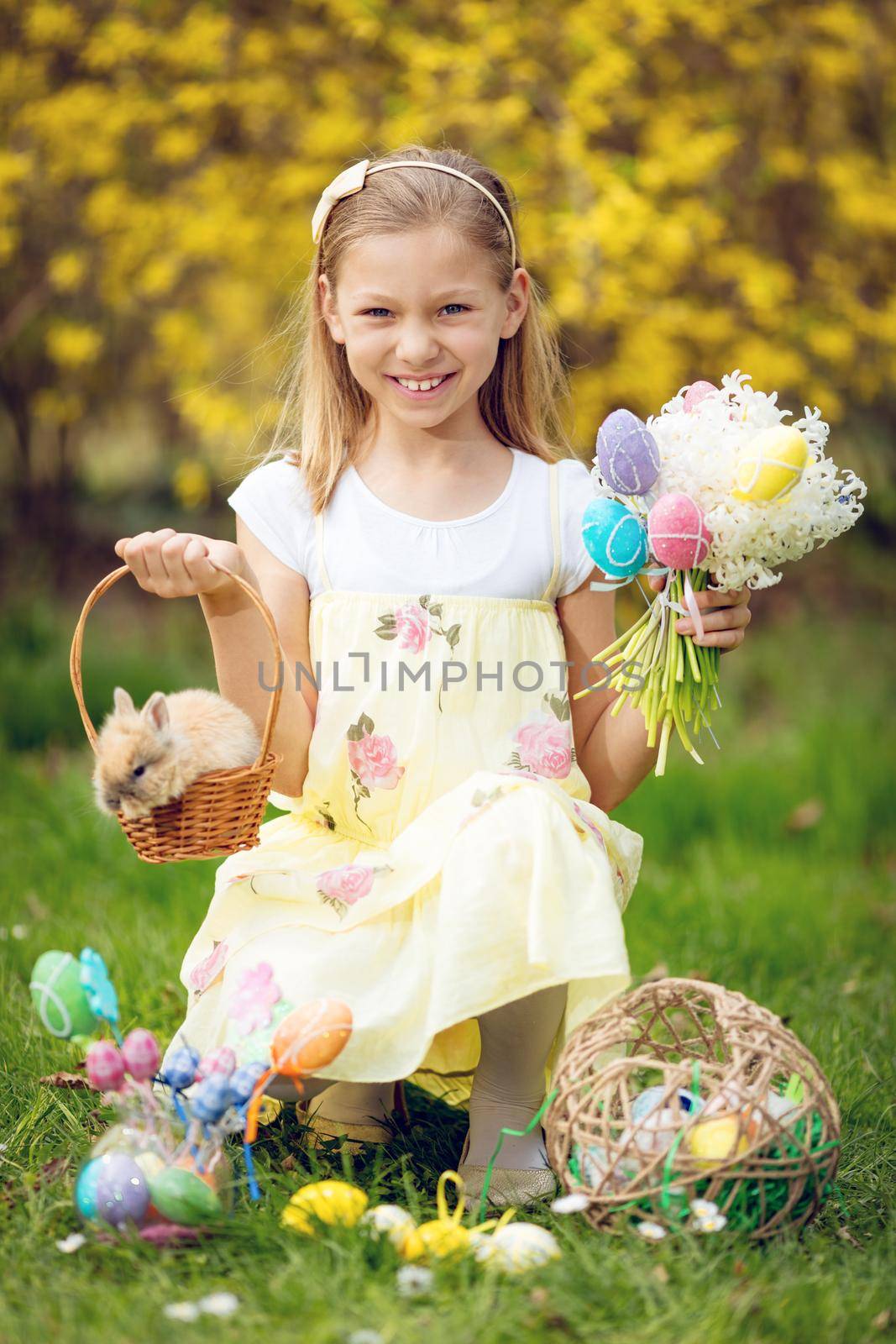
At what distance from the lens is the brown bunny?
176 centimetres

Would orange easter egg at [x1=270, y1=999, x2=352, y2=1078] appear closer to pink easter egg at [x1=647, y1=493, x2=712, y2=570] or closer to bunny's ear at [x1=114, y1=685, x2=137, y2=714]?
bunny's ear at [x1=114, y1=685, x2=137, y2=714]

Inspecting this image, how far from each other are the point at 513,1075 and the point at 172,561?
898 millimetres

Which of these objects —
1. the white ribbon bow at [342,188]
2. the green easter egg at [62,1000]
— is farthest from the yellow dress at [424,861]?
the white ribbon bow at [342,188]

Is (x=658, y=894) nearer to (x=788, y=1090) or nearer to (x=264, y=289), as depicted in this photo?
(x=788, y=1090)

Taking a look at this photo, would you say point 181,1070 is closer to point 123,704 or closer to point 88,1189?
point 88,1189

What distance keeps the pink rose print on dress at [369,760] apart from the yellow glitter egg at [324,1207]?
0.58 meters

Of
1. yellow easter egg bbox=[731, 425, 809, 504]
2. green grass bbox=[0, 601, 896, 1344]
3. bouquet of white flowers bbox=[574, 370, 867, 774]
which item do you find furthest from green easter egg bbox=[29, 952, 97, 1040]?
yellow easter egg bbox=[731, 425, 809, 504]

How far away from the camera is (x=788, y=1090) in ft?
6.14

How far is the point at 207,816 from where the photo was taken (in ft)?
5.93

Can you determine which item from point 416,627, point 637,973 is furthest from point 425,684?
point 637,973

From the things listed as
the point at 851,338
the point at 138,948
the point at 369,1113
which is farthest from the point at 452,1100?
the point at 851,338

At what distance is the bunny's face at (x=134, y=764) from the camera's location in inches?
69.3

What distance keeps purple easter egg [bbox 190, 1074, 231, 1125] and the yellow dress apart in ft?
0.44

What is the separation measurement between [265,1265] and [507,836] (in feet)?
2.04
